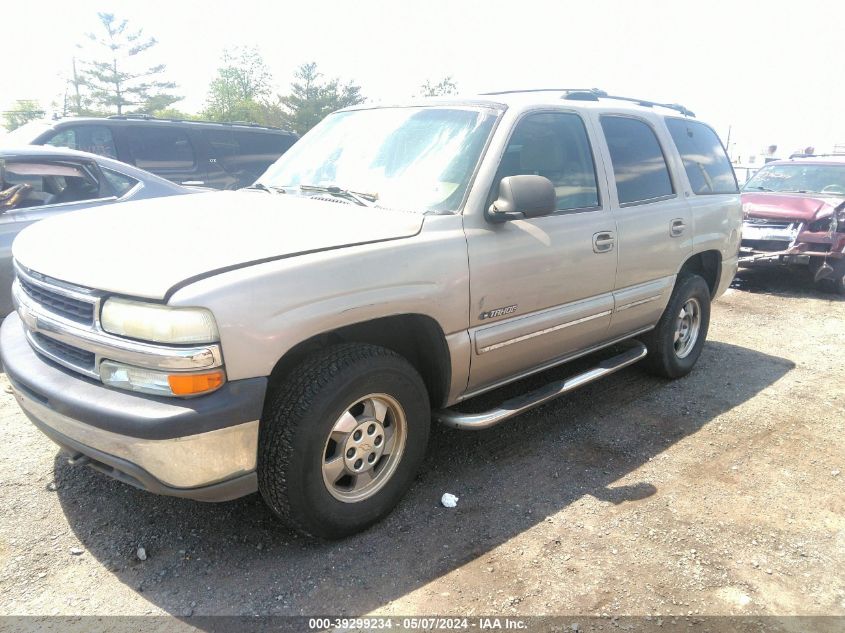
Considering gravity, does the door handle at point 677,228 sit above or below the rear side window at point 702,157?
below

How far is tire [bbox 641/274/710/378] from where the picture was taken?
15.6ft

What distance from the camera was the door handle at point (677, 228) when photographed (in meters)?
4.44

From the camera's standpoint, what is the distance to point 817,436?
416cm

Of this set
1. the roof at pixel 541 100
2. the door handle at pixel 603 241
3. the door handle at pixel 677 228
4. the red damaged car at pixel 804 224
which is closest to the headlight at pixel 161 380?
the roof at pixel 541 100

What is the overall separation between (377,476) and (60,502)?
1.58 metres

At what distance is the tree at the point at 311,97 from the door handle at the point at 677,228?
5539 cm

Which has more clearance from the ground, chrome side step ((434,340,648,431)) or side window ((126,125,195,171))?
side window ((126,125,195,171))

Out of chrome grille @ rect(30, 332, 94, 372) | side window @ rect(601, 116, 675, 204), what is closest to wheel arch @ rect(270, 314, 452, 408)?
chrome grille @ rect(30, 332, 94, 372)

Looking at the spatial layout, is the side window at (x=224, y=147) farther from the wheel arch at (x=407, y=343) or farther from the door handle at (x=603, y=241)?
the wheel arch at (x=407, y=343)

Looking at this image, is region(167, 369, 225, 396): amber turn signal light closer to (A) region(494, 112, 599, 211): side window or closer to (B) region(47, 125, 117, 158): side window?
(A) region(494, 112, 599, 211): side window

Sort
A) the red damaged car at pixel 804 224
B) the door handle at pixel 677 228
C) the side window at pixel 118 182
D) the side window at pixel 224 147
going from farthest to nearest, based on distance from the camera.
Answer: the side window at pixel 224 147, the red damaged car at pixel 804 224, the side window at pixel 118 182, the door handle at pixel 677 228

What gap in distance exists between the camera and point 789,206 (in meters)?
8.75

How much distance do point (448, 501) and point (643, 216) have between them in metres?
2.28

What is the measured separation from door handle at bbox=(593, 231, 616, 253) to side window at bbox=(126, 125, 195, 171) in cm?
648
